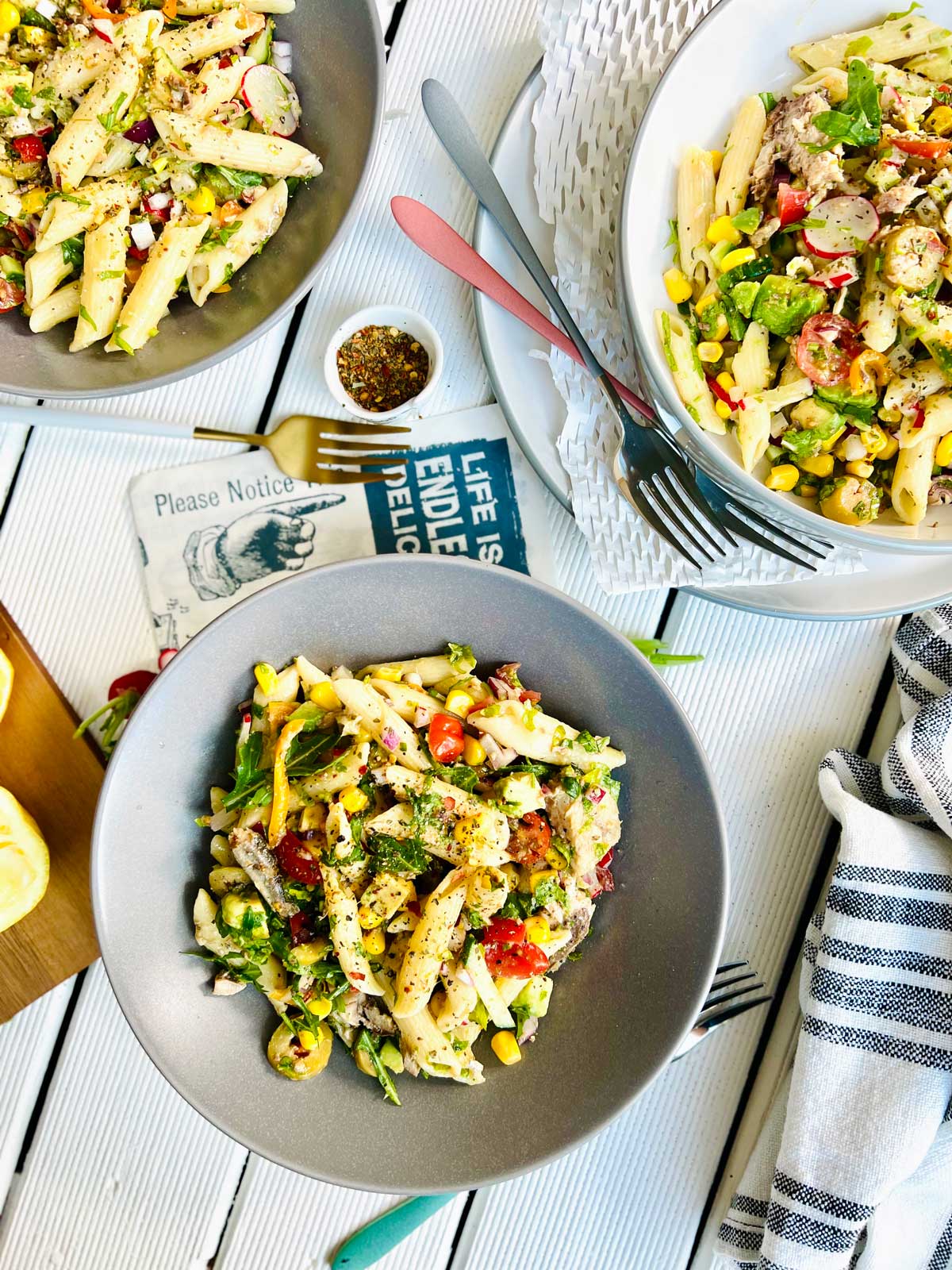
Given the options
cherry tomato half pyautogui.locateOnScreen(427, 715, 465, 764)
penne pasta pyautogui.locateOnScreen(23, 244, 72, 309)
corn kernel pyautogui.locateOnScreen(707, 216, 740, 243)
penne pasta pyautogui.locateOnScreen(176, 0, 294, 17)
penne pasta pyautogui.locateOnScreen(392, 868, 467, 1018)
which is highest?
penne pasta pyautogui.locateOnScreen(176, 0, 294, 17)

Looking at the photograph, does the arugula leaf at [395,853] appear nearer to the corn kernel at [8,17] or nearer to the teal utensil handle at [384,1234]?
the teal utensil handle at [384,1234]

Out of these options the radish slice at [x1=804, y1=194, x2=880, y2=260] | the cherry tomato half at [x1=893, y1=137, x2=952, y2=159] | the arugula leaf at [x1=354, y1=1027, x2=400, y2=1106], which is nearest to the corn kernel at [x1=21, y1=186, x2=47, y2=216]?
the radish slice at [x1=804, y1=194, x2=880, y2=260]

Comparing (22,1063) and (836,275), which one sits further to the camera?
(22,1063)

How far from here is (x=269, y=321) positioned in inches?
53.2

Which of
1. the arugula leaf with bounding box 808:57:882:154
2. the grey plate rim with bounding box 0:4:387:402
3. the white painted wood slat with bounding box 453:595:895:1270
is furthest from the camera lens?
the white painted wood slat with bounding box 453:595:895:1270

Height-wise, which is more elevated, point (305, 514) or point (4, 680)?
point (305, 514)

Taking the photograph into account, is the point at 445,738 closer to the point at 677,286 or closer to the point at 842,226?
the point at 677,286

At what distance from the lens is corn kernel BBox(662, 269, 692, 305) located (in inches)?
51.8

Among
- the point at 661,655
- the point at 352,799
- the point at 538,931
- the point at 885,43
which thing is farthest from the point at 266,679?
the point at 885,43

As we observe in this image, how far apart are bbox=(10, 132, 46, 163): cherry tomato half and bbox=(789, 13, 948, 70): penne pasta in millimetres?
1093

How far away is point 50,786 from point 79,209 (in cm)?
90

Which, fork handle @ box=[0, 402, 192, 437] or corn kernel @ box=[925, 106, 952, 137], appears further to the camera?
fork handle @ box=[0, 402, 192, 437]

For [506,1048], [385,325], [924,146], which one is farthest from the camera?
[385,325]

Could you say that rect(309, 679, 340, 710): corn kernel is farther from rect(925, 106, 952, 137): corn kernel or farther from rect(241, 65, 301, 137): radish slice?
rect(925, 106, 952, 137): corn kernel
